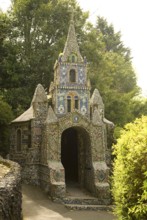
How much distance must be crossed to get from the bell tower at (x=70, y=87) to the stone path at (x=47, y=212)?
274 inches

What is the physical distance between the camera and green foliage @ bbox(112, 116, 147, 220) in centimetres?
990

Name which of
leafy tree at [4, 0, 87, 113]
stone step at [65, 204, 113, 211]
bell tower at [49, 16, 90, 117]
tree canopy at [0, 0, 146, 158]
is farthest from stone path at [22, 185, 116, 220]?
leafy tree at [4, 0, 87, 113]

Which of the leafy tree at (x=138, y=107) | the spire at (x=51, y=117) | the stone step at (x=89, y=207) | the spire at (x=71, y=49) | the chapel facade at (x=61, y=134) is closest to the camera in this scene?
the stone step at (x=89, y=207)

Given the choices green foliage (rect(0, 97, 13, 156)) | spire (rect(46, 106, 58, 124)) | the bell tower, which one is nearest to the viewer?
spire (rect(46, 106, 58, 124))

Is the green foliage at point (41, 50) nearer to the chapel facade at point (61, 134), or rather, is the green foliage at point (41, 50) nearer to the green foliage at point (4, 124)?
the green foliage at point (4, 124)

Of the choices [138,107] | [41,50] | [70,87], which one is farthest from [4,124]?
[138,107]

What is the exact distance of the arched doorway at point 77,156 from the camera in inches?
963

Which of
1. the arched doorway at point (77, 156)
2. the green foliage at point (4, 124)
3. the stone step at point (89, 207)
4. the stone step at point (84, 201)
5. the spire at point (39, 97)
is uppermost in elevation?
the spire at point (39, 97)

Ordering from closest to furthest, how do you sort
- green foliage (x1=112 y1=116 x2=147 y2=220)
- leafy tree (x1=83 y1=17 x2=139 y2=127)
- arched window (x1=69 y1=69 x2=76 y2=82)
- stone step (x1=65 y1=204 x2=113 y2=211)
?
green foliage (x1=112 y1=116 x2=147 y2=220) → stone step (x1=65 y1=204 x2=113 y2=211) → arched window (x1=69 y1=69 x2=76 y2=82) → leafy tree (x1=83 y1=17 x2=139 y2=127)

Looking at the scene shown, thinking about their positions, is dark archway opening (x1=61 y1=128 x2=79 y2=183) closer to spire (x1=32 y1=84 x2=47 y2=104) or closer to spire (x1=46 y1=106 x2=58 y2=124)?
spire (x1=32 y1=84 x2=47 y2=104)

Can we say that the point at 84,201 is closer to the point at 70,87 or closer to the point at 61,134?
the point at 61,134

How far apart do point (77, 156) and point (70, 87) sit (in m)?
6.33

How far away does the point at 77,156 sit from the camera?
1075 inches

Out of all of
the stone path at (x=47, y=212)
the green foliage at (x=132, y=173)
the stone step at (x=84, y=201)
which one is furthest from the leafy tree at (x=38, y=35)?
the green foliage at (x=132, y=173)
